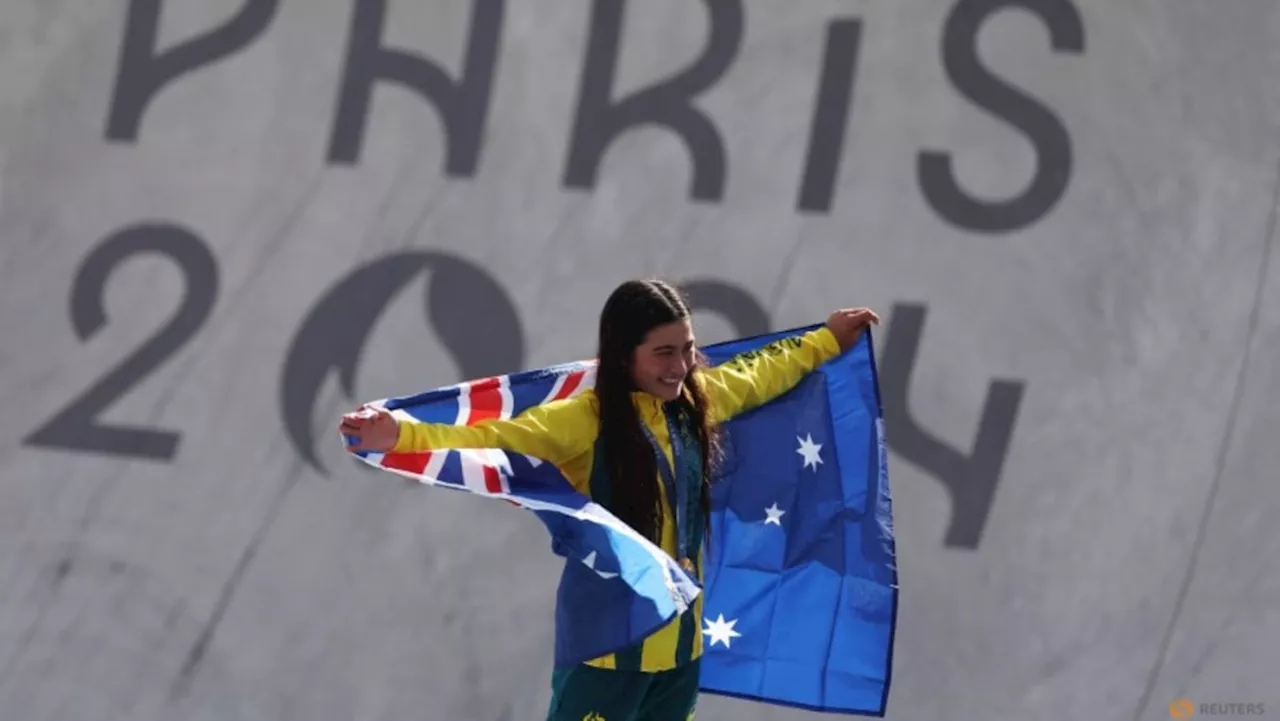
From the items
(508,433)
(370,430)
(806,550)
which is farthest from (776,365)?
(370,430)

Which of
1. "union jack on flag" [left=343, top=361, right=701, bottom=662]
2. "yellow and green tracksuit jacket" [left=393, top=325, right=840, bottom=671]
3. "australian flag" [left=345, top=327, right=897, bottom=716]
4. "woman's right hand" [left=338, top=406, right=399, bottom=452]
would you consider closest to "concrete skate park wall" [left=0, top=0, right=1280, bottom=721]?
"australian flag" [left=345, top=327, right=897, bottom=716]

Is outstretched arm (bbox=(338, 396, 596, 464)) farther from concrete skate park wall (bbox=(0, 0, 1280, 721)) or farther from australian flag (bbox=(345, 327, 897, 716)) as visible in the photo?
concrete skate park wall (bbox=(0, 0, 1280, 721))

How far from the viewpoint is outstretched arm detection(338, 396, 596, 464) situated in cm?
235

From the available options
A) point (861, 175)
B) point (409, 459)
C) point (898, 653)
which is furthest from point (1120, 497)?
point (409, 459)

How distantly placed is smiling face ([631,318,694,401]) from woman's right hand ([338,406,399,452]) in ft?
1.20

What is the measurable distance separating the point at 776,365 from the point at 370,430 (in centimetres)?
74

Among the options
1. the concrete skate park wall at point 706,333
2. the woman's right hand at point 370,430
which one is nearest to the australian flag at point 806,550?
the woman's right hand at point 370,430

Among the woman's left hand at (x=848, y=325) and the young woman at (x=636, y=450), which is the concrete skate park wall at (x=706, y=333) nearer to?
the woman's left hand at (x=848, y=325)

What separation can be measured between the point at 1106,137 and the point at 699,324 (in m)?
0.99

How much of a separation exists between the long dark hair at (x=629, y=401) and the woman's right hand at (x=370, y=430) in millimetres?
323

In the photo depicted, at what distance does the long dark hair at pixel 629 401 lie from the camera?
2490 mm

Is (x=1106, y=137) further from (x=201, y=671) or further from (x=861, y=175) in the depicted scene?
(x=201, y=671)

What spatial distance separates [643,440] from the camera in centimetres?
252

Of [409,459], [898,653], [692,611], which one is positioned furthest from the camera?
[898,653]
